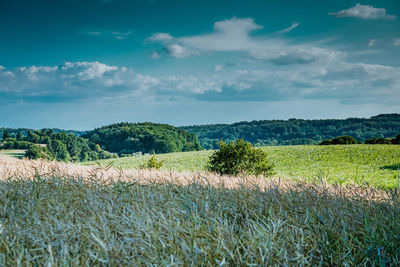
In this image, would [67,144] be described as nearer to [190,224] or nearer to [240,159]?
[240,159]

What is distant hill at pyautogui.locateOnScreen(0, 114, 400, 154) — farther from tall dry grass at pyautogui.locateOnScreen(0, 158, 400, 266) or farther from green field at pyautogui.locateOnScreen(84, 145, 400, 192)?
tall dry grass at pyautogui.locateOnScreen(0, 158, 400, 266)

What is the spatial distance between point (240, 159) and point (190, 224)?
7.42 meters

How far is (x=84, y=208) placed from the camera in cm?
242

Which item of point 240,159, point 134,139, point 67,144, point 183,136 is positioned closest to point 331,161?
point 240,159

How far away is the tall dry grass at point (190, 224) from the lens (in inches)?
63.2

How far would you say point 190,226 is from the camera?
1990 mm

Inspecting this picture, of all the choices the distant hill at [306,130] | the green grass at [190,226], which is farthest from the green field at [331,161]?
the green grass at [190,226]

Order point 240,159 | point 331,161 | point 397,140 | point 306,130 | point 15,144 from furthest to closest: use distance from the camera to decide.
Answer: point 306,130
point 397,140
point 15,144
point 331,161
point 240,159

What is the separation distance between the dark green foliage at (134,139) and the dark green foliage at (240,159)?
37.4m

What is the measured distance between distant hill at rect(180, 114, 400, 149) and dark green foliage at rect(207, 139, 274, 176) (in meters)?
34.3

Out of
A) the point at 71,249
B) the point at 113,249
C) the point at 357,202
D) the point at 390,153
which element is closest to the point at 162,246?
the point at 113,249

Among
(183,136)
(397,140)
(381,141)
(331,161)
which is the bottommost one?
(331,161)

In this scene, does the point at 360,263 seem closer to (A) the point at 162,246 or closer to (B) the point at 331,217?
(B) the point at 331,217

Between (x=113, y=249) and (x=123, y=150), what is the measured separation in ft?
156
